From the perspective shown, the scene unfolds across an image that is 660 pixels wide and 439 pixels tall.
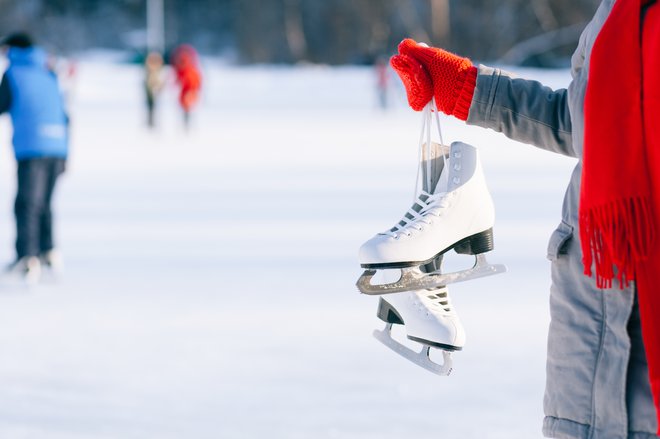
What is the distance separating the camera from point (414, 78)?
5.56 ft

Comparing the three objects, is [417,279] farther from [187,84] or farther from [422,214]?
[187,84]

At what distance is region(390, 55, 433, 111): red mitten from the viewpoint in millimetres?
1693

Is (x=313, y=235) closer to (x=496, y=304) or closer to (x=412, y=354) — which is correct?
(x=496, y=304)

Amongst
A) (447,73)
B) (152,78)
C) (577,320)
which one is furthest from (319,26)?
(577,320)

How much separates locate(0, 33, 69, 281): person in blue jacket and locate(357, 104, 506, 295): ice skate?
11.4 ft

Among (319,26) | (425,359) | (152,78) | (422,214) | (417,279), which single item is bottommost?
(425,359)

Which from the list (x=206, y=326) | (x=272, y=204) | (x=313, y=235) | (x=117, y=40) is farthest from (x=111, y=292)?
(x=117, y=40)

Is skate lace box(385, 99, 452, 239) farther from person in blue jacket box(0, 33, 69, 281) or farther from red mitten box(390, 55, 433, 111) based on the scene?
person in blue jacket box(0, 33, 69, 281)

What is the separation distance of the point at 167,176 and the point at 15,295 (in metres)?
4.93

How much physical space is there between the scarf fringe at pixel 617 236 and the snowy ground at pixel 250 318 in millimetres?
1338

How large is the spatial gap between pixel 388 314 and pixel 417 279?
0.40ft

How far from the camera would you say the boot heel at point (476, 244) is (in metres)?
1.69

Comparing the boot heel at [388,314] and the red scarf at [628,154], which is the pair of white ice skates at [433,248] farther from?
the red scarf at [628,154]

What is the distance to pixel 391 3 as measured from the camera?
3688 centimetres
